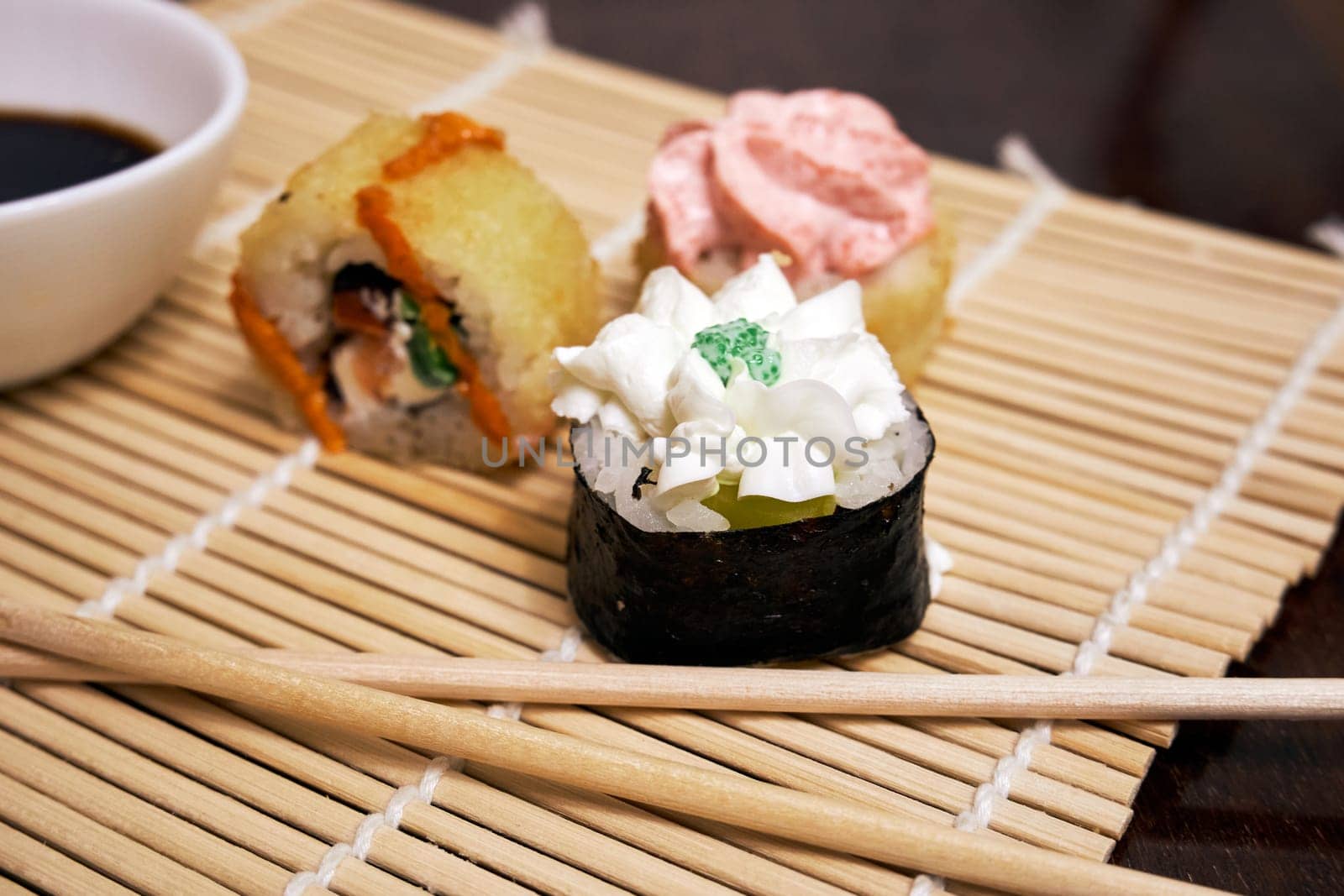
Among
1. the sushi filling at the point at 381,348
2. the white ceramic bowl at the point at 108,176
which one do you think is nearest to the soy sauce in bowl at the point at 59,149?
the white ceramic bowl at the point at 108,176

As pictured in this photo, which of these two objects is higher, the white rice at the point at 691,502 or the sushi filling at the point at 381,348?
the white rice at the point at 691,502

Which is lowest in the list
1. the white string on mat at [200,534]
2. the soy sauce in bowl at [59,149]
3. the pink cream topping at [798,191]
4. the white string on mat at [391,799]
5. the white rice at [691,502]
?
the white string on mat at [200,534]

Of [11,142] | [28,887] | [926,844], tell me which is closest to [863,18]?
[11,142]

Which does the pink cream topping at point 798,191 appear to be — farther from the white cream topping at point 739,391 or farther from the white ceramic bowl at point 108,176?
the white ceramic bowl at point 108,176


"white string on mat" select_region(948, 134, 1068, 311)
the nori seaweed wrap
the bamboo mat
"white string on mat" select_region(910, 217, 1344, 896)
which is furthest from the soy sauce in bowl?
"white string on mat" select_region(910, 217, 1344, 896)

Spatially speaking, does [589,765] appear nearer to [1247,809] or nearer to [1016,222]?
[1247,809]

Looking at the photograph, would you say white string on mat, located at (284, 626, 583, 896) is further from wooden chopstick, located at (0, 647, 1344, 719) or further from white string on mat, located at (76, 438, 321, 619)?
white string on mat, located at (76, 438, 321, 619)

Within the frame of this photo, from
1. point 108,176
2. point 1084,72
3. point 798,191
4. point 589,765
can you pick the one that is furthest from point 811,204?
point 1084,72
